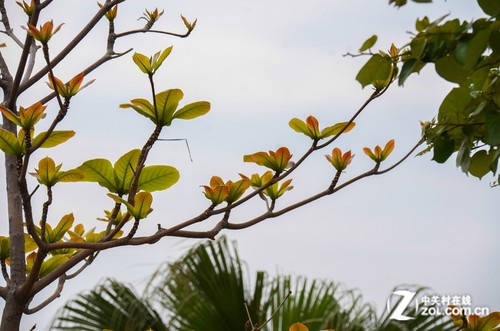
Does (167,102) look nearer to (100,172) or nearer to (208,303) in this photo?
(100,172)

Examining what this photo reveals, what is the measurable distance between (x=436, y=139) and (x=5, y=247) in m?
1.14

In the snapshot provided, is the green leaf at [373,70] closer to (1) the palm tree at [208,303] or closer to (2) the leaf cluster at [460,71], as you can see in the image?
(2) the leaf cluster at [460,71]

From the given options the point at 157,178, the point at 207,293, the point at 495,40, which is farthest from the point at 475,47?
the point at 207,293

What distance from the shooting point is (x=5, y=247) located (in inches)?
79.4

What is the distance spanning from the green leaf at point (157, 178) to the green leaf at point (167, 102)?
0.46ft

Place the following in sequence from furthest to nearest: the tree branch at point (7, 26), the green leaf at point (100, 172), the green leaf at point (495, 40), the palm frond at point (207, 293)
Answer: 1. the palm frond at point (207, 293)
2. the tree branch at point (7, 26)
3. the green leaf at point (100, 172)
4. the green leaf at point (495, 40)

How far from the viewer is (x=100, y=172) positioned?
1.83 m

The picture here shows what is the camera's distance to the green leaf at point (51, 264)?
77.6 inches

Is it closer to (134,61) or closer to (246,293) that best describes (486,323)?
(134,61)

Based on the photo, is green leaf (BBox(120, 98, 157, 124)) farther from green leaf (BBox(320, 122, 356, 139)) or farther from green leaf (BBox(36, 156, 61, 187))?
green leaf (BBox(320, 122, 356, 139))

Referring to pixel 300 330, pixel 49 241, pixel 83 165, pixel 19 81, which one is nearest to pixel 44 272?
pixel 49 241

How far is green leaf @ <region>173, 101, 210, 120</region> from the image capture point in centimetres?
178

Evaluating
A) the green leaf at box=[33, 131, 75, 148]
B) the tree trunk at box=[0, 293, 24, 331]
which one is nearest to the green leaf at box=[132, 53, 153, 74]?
the green leaf at box=[33, 131, 75, 148]

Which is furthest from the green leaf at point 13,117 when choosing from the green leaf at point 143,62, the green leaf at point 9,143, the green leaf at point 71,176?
the green leaf at point 143,62
